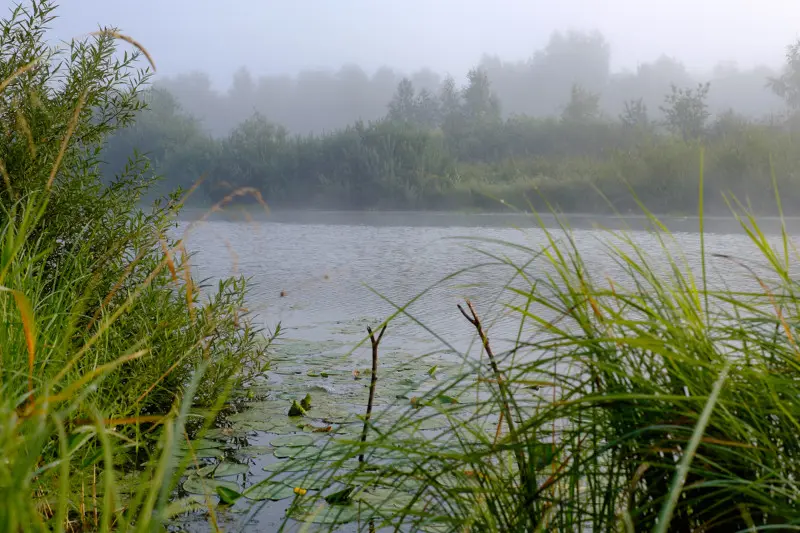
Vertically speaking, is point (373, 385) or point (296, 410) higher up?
point (373, 385)

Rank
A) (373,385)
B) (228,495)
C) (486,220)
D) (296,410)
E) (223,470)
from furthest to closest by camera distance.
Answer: (486,220) → (296,410) → (223,470) → (228,495) → (373,385)

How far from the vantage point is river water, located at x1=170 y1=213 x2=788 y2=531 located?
3.14 meters

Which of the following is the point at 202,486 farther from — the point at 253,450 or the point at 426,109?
the point at 426,109

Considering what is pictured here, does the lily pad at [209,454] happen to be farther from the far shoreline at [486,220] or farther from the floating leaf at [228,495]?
the far shoreline at [486,220]

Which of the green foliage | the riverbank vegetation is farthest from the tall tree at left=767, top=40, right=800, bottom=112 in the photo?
the riverbank vegetation

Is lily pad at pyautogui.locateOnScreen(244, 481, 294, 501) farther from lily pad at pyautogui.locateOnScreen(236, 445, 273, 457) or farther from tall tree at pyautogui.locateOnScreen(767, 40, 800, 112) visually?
tall tree at pyautogui.locateOnScreen(767, 40, 800, 112)

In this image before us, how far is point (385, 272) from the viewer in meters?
4.73

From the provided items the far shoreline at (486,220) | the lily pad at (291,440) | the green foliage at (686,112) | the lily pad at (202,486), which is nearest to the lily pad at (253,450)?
the lily pad at (291,440)

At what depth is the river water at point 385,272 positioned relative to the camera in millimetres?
3139

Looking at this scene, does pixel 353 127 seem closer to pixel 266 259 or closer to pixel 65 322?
pixel 266 259

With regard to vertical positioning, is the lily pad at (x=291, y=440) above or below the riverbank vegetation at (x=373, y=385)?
below

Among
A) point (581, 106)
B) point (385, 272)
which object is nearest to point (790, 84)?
point (581, 106)

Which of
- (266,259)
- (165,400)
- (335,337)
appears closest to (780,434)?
(165,400)

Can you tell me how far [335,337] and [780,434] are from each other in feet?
8.17
